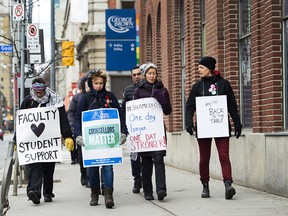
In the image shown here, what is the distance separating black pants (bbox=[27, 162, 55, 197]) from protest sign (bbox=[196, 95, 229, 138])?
89.1 inches

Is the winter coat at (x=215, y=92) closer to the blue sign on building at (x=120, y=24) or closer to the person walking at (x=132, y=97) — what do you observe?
the person walking at (x=132, y=97)

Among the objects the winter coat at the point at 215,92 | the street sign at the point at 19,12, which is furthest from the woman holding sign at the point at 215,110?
the street sign at the point at 19,12

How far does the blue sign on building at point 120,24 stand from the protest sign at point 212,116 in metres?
18.8

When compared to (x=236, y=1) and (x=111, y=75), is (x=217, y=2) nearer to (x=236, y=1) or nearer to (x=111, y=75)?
(x=236, y=1)

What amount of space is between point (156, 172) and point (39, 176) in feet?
5.48

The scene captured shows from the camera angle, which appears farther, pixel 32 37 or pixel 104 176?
pixel 32 37

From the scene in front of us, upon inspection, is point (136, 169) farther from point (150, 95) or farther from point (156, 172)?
point (150, 95)

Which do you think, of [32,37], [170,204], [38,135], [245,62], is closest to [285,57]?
[245,62]

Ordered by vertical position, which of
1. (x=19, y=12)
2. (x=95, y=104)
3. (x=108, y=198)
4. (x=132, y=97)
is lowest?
(x=108, y=198)

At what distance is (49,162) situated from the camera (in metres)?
11.3

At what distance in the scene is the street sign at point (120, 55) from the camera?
29.6 m

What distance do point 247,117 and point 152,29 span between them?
36.8ft

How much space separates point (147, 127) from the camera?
443 inches

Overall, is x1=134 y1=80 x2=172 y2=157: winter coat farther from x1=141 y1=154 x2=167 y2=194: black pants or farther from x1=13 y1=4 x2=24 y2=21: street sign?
x1=13 y1=4 x2=24 y2=21: street sign
